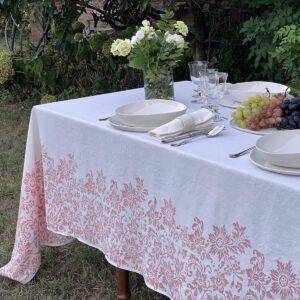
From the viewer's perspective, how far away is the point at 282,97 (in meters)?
1.67

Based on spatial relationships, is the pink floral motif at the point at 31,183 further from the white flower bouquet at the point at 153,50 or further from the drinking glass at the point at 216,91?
the drinking glass at the point at 216,91

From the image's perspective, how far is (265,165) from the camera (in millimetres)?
1294

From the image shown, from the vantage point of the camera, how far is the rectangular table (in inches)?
49.9

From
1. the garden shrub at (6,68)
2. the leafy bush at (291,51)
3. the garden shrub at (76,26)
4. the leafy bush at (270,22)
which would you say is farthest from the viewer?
the garden shrub at (6,68)

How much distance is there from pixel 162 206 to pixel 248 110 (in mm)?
433

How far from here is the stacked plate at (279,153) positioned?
1229mm


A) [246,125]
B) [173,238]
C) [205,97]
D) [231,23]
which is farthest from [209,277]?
[231,23]

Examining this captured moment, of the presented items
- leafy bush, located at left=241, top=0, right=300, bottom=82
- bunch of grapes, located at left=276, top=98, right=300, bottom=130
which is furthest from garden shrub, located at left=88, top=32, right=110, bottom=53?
bunch of grapes, located at left=276, top=98, right=300, bottom=130

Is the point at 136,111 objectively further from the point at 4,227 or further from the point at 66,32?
the point at 66,32

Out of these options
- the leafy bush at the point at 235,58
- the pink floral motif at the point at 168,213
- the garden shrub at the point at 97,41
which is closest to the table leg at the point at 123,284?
the pink floral motif at the point at 168,213

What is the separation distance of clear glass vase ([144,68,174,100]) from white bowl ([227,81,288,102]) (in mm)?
253

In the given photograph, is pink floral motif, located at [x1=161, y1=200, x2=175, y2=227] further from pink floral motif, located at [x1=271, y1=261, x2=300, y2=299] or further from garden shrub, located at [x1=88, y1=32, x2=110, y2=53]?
garden shrub, located at [x1=88, y1=32, x2=110, y2=53]

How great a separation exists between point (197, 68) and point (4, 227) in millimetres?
1629

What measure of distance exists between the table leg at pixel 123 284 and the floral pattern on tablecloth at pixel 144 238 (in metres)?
0.15
